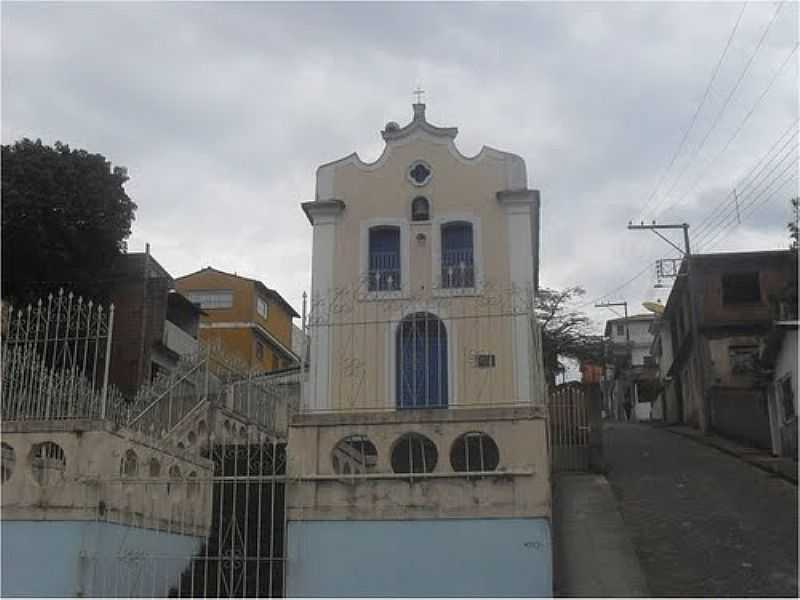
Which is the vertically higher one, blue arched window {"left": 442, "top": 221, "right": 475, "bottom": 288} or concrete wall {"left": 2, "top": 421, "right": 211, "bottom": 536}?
blue arched window {"left": 442, "top": 221, "right": 475, "bottom": 288}

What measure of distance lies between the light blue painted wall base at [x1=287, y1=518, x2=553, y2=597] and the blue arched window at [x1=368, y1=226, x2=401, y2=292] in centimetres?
1057

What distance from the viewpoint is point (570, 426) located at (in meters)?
16.5

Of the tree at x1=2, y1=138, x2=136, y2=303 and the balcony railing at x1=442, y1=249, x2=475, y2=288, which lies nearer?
the balcony railing at x1=442, y1=249, x2=475, y2=288

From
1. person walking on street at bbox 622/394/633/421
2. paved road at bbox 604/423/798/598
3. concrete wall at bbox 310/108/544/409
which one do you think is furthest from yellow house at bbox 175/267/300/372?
person walking on street at bbox 622/394/633/421

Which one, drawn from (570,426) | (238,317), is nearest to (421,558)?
(570,426)

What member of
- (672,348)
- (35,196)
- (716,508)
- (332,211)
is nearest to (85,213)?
(35,196)

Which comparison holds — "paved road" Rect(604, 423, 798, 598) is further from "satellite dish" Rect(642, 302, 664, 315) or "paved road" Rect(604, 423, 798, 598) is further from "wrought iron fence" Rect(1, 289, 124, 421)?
"satellite dish" Rect(642, 302, 664, 315)

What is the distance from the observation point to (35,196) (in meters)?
25.2

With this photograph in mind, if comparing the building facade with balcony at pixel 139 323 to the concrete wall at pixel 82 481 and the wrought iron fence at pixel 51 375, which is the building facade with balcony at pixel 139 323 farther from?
the concrete wall at pixel 82 481

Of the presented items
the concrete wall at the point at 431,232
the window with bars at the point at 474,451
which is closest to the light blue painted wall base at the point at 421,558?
the window with bars at the point at 474,451

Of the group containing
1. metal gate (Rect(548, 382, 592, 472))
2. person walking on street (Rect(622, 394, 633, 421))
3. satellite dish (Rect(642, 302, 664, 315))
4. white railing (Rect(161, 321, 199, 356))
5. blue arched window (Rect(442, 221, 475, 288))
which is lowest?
metal gate (Rect(548, 382, 592, 472))

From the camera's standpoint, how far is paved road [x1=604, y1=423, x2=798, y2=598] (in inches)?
364

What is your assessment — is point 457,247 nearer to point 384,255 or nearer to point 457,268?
point 384,255

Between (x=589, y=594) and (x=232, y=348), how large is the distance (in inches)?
1218
